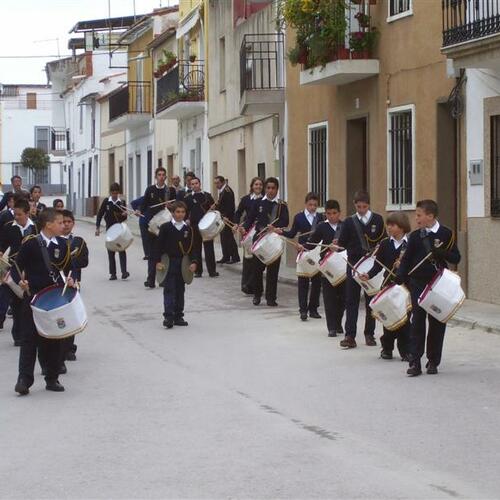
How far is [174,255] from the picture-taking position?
17328 millimetres

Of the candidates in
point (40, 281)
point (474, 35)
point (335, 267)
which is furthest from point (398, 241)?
point (474, 35)

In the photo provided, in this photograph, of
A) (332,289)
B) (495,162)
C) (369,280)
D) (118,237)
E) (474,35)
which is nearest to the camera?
(369,280)

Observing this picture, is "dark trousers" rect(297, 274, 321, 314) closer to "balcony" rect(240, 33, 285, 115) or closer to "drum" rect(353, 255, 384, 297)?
"drum" rect(353, 255, 384, 297)

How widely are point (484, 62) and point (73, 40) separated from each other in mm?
47834

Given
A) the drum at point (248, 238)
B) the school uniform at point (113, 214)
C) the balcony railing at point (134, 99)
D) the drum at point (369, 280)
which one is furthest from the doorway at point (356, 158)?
the balcony railing at point (134, 99)

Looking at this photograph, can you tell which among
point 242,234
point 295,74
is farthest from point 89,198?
point 242,234

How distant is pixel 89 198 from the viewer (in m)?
61.8

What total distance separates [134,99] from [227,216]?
22.6m

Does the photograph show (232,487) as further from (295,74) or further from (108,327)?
(295,74)

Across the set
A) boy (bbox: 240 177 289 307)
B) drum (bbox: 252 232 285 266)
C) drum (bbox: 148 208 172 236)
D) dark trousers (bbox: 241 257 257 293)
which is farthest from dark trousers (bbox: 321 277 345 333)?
drum (bbox: 148 208 172 236)

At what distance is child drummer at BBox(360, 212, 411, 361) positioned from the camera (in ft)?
44.7

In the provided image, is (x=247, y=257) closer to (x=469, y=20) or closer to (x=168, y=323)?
(x=168, y=323)

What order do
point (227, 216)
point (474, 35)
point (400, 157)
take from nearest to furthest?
point (474, 35)
point (400, 157)
point (227, 216)

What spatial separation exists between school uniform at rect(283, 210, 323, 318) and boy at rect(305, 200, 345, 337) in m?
1.44
